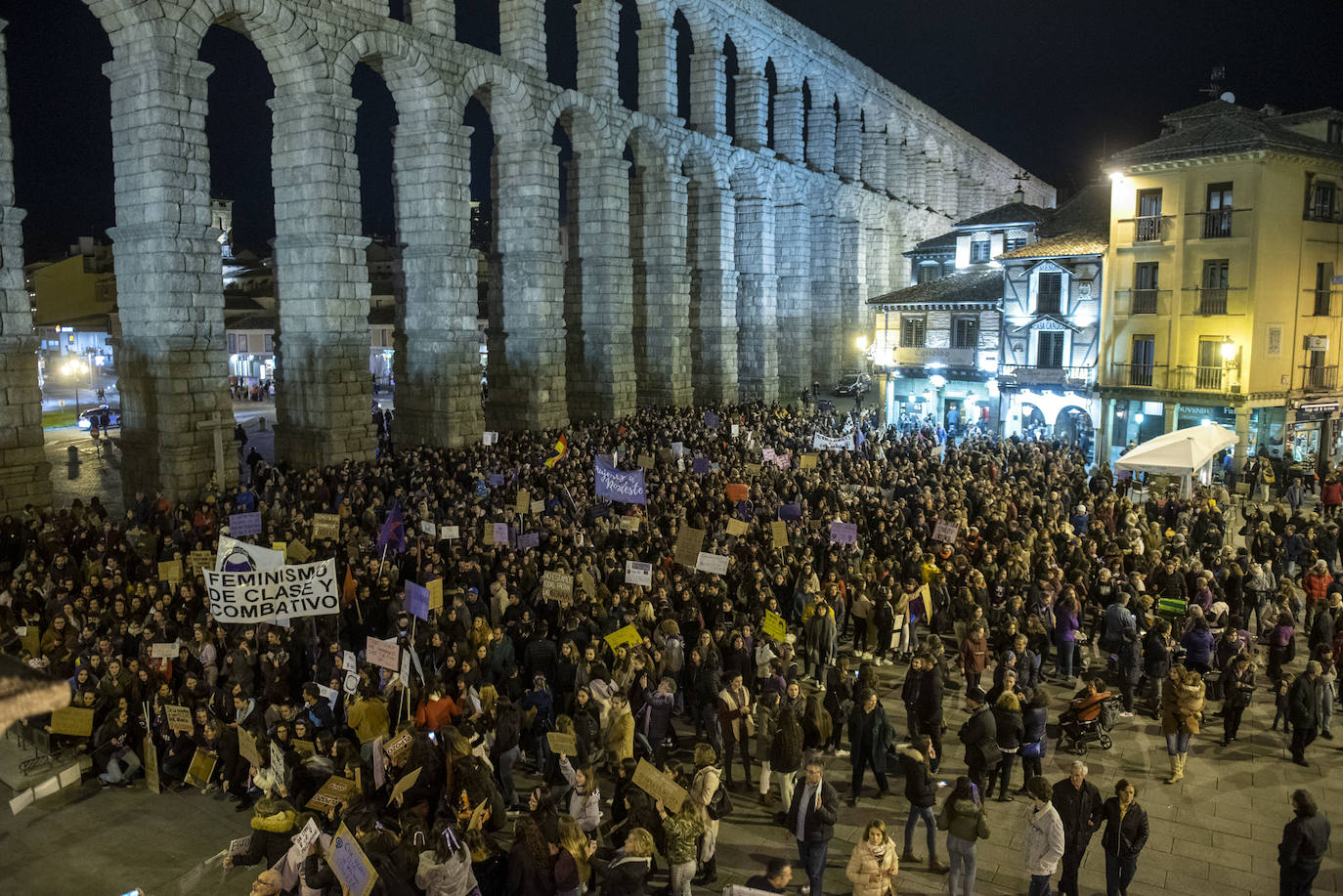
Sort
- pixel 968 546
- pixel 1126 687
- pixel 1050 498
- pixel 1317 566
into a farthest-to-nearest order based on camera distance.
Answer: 1. pixel 1050 498
2. pixel 968 546
3. pixel 1317 566
4. pixel 1126 687

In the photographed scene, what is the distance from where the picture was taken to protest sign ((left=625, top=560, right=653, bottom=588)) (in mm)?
14602

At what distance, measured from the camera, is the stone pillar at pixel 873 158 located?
200 ft

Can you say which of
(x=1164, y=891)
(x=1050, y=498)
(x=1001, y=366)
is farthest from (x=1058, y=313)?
(x=1164, y=891)

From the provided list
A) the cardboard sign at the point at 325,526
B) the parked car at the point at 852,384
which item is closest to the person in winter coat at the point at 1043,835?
the cardboard sign at the point at 325,526

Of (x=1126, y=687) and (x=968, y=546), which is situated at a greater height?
(x=968, y=546)

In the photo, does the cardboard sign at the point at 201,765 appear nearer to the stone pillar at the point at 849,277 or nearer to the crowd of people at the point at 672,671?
the crowd of people at the point at 672,671

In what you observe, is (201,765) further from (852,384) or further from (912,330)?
(852,384)

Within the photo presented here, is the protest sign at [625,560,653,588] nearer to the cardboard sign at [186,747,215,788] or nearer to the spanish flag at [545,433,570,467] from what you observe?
the cardboard sign at [186,747,215,788]

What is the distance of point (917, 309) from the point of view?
42031 millimetres

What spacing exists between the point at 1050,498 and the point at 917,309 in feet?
70.6

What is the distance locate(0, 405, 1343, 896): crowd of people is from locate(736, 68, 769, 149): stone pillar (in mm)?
31905

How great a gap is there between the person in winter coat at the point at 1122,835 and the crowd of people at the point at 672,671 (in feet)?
0.08

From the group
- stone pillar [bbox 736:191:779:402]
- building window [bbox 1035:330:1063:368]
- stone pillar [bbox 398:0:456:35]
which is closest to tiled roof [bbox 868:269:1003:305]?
building window [bbox 1035:330:1063:368]

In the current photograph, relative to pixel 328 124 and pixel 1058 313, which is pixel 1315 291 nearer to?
pixel 1058 313
